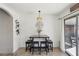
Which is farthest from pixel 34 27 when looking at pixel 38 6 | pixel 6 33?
pixel 38 6

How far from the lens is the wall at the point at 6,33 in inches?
234

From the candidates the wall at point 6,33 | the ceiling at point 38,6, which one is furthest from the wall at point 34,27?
the ceiling at point 38,6

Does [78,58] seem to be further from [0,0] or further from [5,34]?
[5,34]

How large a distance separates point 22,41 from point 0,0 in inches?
270

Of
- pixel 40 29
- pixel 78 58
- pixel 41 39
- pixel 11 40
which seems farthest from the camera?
pixel 40 29

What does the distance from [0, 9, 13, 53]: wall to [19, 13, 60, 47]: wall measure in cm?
192

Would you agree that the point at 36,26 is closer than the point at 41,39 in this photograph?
No

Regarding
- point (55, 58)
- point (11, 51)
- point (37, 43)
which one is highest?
point (55, 58)

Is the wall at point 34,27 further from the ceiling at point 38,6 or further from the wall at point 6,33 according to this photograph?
the ceiling at point 38,6

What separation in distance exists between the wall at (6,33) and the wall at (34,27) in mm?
1916

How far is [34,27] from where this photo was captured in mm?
8000

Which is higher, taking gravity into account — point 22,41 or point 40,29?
point 40,29

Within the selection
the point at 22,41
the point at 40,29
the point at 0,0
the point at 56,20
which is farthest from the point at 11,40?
the point at 0,0

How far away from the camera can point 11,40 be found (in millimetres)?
5957
